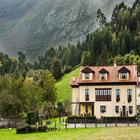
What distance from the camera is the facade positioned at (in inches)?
3388

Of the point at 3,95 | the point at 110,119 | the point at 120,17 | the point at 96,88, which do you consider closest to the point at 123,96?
the point at 96,88

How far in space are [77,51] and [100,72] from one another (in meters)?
96.9

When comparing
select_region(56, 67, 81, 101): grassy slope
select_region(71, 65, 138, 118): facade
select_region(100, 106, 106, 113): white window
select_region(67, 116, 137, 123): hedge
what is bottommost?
select_region(67, 116, 137, 123): hedge

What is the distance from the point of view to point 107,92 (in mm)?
87000

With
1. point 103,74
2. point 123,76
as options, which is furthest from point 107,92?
point 123,76

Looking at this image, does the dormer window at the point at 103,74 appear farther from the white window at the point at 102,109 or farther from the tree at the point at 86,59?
the tree at the point at 86,59

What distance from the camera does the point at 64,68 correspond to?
6506 inches

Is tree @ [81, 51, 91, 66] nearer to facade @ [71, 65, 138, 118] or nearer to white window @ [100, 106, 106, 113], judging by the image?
facade @ [71, 65, 138, 118]

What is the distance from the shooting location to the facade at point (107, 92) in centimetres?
8606

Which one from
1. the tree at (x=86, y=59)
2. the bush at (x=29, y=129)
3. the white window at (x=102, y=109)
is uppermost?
the tree at (x=86, y=59)

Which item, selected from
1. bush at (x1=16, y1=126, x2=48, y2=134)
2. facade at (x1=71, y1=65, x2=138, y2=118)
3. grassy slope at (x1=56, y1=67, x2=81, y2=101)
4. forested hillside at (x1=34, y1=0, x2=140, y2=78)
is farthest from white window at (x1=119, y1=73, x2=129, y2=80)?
forested hillside at (x1=34, y1=0, x2=140, y2=78)

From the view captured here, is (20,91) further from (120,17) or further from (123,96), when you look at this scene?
(120,17)

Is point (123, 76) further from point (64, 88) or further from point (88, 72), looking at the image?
point (64, 88)

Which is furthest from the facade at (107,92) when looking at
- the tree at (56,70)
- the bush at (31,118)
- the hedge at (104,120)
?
the tree at (56,70)
